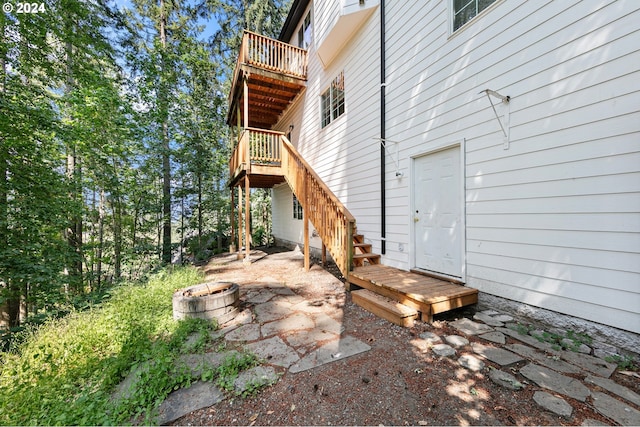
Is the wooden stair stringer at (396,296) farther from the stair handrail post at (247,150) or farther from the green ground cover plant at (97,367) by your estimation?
the stair handrail post at (247,150)

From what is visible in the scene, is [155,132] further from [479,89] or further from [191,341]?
[479,89]

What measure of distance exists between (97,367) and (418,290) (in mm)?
3511

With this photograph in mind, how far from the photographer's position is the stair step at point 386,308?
2.85 metres

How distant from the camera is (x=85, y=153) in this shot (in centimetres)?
634

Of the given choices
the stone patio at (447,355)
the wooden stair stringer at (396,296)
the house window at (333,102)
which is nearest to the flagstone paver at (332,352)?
the stone patio at (447,355)

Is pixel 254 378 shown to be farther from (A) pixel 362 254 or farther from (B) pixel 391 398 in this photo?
(A) pixel 362 254

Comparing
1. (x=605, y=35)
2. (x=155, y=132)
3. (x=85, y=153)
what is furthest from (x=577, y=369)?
(x=155, y=132)

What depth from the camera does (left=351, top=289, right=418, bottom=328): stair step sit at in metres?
2.85

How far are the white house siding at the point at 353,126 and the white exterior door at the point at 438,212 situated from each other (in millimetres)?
981

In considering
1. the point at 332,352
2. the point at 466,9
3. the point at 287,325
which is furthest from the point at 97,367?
the point at 466,9

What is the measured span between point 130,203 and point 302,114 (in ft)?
21.5

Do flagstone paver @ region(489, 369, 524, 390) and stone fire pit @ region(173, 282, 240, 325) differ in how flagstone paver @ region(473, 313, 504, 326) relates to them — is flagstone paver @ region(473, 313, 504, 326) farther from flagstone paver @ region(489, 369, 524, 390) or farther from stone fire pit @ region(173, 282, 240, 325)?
stone fire pit @ region(173, 282, 240, 325)

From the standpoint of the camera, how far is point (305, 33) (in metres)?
8.38

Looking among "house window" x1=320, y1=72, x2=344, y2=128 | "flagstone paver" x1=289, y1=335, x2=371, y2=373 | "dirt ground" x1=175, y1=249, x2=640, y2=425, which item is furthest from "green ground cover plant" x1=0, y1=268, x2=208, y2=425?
"house window" x1=320, y1=72, x2=344, y2=128
